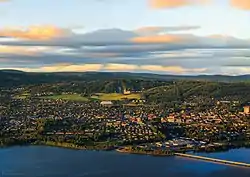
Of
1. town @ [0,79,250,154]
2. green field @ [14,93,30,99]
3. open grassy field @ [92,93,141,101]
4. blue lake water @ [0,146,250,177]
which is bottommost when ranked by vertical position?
blue lake water @ [0,146,250,177]

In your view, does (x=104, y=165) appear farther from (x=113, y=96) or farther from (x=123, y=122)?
(x=113, y=96)

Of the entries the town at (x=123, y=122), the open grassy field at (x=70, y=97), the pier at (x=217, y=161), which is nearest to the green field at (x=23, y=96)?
the town at (x=123, y=122)

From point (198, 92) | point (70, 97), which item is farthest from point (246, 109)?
point (70, 97)

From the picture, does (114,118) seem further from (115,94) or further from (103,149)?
(115,94)

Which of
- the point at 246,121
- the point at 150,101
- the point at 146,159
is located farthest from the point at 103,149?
the point at 150,101

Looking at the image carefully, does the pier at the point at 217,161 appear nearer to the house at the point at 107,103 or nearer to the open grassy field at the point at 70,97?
the house at the point at 107,103

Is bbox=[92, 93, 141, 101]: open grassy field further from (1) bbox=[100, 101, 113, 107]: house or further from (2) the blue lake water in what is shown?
(2) the blue lake water

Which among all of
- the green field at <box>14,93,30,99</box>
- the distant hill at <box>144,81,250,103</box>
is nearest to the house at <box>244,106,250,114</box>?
the distant hill at <box>144,81,250,103</box>

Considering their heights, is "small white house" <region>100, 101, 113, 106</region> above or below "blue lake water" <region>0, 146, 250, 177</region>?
above
